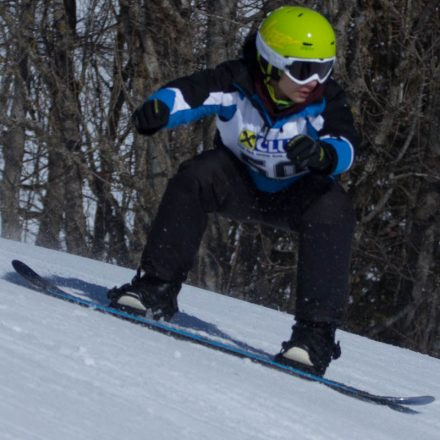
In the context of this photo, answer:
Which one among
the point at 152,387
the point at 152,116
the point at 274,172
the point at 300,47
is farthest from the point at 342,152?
the point at 152,387

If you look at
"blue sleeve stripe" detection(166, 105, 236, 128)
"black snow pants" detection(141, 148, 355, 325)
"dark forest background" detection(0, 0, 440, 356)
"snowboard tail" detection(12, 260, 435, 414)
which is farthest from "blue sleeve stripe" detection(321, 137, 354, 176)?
"dark forest background" detection(0, 0, 440, 356)

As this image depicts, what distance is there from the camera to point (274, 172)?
3.32 metres

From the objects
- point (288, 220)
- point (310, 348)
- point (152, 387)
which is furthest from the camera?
point (288, 220)

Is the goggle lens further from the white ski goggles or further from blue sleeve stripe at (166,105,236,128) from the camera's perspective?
blue sleeve stripe at (166,105,236,128)

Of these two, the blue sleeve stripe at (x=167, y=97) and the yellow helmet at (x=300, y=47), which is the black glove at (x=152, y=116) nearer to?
the blue sleeve stripe at (x=167, y=97)

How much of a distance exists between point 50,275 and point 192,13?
18.2ft

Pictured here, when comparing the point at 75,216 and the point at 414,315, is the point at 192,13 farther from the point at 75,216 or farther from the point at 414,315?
the point at 414,315

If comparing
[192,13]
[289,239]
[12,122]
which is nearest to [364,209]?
[289,239]

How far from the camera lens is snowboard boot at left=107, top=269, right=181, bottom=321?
3.30 m

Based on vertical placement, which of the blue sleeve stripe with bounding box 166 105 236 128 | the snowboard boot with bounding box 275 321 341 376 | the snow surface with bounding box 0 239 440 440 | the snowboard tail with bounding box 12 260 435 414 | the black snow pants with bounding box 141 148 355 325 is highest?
the blue sleeve stripe with bounding box 166 105 236 128

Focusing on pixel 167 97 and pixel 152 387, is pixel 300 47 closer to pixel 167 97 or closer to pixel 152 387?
pixel 167 97

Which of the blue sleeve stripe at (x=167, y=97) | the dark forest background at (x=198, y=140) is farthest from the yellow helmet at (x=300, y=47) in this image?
the dark forest background at (x=198, y=140)

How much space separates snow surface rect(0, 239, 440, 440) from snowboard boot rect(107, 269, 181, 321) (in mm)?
154

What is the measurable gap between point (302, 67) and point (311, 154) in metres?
0.31
